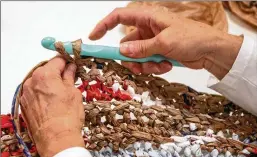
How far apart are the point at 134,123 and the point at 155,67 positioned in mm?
96

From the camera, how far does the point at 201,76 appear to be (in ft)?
2.93

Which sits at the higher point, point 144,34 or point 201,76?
point 144,34

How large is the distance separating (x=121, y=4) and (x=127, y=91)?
60 centimetres

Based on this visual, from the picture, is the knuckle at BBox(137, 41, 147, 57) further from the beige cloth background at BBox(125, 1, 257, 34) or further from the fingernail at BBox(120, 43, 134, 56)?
the beige cloth background at BBox(125, 1, 257, 34)

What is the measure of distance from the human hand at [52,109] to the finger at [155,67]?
0.12 meters

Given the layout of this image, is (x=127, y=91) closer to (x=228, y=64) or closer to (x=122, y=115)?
(x=122, y=115)

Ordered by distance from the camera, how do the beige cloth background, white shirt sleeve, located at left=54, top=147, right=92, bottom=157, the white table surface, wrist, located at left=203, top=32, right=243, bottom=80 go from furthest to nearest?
the beige cloth background
the white table surface
wrist, located at left=203, top=32, right=243, bottom=80
white shirt sleeve, located at left=54, top=147, right=92, bottom=157

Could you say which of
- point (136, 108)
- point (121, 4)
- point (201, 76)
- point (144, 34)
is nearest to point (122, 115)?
point (136, 108)

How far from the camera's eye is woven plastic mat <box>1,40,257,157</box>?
20.6 inches

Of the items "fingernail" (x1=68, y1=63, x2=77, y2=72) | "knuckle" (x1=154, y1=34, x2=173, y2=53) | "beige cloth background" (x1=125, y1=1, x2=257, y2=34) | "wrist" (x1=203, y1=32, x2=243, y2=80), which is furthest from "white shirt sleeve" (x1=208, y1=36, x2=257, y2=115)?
"beige cloth background" (x1=125, y1=1, x2=257, y2=34)

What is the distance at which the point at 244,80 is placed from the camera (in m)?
0.58

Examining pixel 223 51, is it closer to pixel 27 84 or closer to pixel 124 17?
pixel 124 17

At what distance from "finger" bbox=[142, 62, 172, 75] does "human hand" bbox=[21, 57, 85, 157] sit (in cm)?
12

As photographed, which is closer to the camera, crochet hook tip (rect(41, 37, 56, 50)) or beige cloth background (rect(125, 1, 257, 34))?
crochet hook tip (rect(41, 37, 56, 50))
